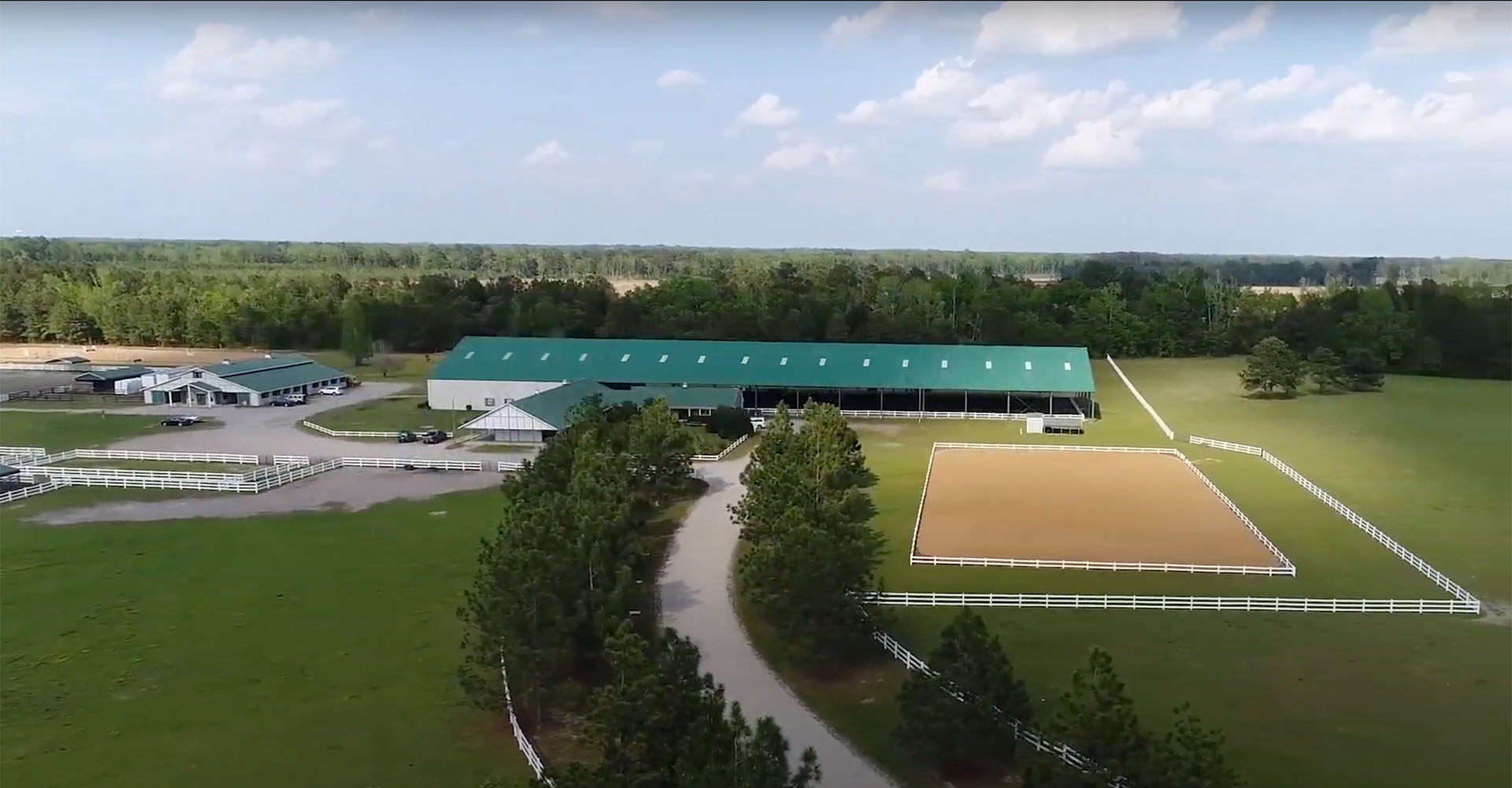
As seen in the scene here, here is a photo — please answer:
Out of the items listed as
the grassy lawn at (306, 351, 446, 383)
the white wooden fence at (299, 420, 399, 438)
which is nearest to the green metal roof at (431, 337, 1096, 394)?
the white wooden fence at (299, 420, 399, 438)

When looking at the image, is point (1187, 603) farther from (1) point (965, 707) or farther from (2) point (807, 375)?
(2) point (807, 375)

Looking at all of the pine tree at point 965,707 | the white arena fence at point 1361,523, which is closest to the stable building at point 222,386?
the white arena fence at point 1361,523

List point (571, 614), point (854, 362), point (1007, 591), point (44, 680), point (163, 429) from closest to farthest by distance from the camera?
point (571, 614) < point (44, 680) < point (1007, 591) < point (163, 429) < point (854, 362)

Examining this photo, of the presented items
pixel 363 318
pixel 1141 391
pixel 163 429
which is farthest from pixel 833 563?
pixel 363 318

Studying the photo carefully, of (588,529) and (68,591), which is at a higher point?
(588,529)

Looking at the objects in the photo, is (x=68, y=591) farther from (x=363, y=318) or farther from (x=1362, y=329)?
(x=1362, y=329)

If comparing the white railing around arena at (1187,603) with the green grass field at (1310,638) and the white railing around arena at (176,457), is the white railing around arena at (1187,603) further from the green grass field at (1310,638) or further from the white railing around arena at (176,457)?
the white railing around arena at (176,457)

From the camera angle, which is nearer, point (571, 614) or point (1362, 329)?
point (571, 614)
